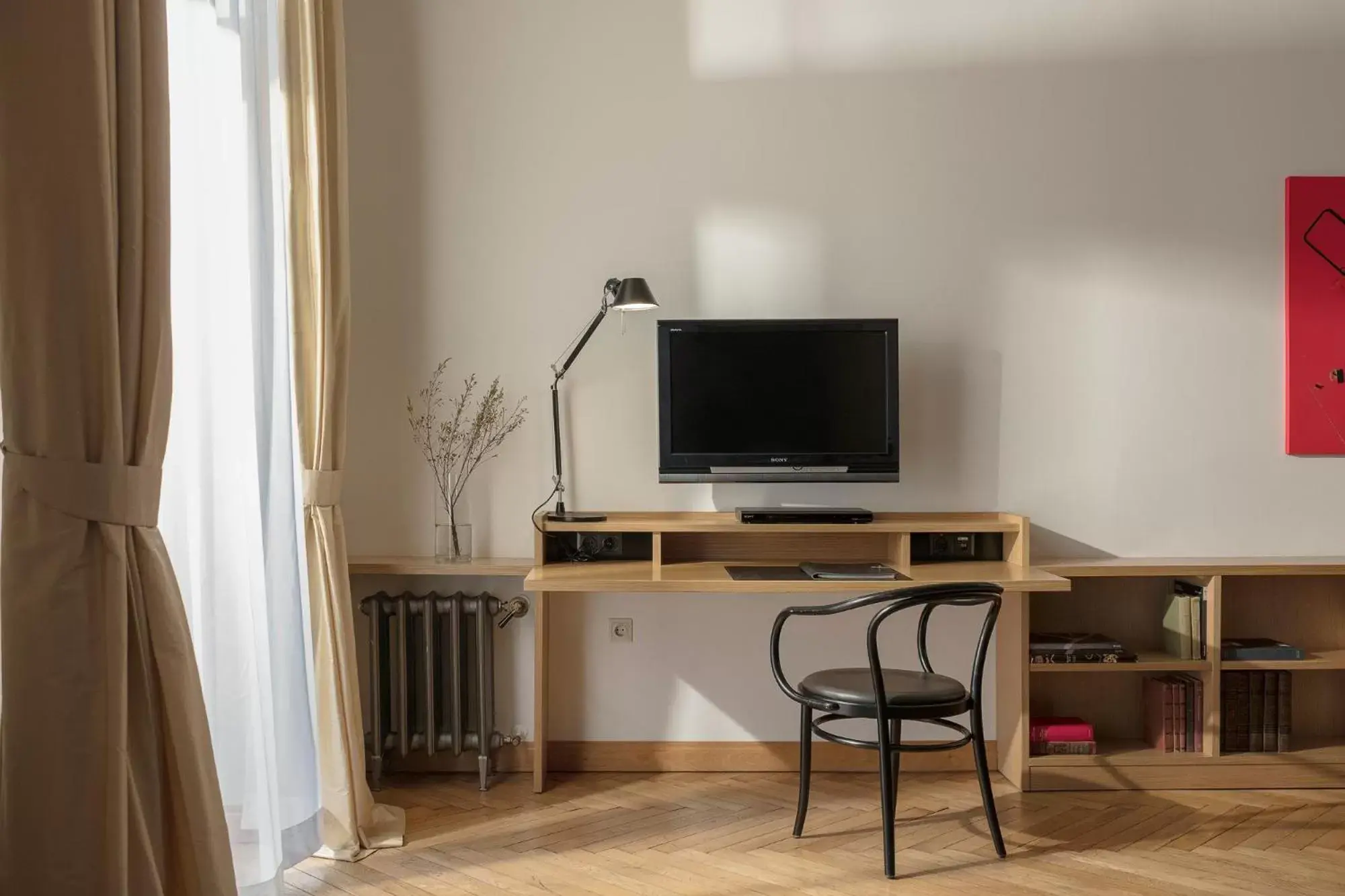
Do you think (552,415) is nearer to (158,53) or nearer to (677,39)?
(677,39)

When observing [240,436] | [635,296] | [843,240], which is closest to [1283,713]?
[843,240]

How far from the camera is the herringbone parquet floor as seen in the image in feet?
8.73

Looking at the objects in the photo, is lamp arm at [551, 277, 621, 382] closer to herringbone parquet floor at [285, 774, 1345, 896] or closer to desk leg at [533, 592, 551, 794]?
desk leg at [533, 592, 551, 794]

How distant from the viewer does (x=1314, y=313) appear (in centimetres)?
362

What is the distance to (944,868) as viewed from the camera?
275 cm

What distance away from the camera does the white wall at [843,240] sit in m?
3.61

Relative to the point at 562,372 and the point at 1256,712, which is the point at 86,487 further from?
the point at 1256,712

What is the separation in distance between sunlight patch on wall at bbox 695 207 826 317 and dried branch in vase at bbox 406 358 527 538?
759 millimetres

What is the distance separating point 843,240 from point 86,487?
2598mm

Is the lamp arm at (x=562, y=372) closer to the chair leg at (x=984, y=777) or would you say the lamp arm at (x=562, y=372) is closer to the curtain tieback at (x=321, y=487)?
the curtain tieback at (x=321, y=487)

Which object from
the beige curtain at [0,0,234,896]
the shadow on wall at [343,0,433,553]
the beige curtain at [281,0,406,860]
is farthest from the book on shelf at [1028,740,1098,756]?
the beige curtain at [0,0,234,896]

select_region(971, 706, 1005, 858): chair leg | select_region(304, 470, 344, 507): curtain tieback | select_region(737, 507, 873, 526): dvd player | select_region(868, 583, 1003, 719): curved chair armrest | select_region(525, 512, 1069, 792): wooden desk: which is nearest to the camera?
select_region(868, 583, 1003, 719): curved chair armrest

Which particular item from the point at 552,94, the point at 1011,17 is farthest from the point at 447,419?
the point at 1011,17

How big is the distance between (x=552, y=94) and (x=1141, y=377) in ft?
7.21
